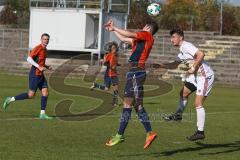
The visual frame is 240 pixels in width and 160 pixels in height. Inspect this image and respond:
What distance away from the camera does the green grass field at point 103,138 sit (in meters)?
11.6

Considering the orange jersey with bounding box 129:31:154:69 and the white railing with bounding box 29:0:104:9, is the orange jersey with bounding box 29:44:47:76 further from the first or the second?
the white railing with bounding box 29:0:104:9

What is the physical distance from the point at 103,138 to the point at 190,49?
2.65m

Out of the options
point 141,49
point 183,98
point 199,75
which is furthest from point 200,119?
point 183,98

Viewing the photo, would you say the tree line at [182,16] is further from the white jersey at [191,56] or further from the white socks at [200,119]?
the white socks at [200,119]

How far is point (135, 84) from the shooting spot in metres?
12.5

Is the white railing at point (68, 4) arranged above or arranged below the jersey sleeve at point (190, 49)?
above

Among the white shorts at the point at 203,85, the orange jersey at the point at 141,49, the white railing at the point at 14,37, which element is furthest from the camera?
the white railing at the point at 14,37

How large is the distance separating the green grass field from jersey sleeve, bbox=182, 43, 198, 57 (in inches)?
72.7

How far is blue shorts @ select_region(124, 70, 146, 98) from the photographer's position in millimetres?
12477

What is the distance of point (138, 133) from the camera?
592 inches

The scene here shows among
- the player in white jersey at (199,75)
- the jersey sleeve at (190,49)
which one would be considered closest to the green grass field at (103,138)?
the player in white jersey at (199,75)

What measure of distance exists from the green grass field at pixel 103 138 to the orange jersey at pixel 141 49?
160 centimetres

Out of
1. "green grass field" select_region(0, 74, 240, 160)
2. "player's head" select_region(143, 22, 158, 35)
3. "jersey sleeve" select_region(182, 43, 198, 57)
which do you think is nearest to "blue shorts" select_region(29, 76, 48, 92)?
"green grass field" select_region(0, 74, 240, 160)

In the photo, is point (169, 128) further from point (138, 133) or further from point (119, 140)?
point (119, 140)
